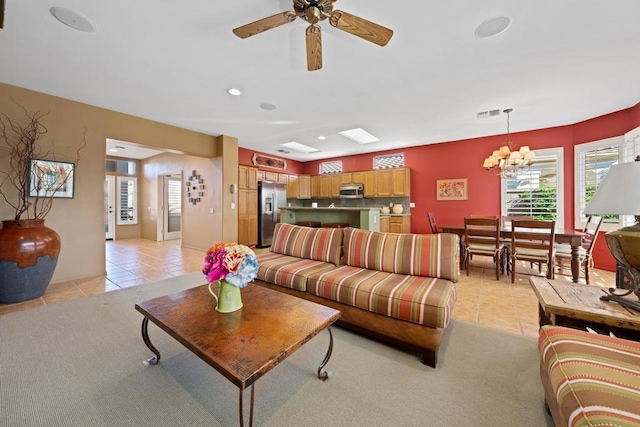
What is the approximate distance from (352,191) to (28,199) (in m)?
5.98

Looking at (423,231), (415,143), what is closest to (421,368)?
(423,231)

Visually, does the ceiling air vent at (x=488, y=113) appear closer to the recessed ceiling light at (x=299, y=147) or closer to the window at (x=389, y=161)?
the window at (x=389, y=161)

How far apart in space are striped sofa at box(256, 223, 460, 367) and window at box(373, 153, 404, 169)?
441 cm

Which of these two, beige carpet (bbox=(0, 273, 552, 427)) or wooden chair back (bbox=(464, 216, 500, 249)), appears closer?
beige carpet (bbox=(0, 273, 552, 427))

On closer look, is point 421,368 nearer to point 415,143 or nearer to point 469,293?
point 469,293

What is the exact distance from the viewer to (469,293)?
10.2ft

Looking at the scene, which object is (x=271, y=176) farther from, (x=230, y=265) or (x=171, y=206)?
(x=230, y=265)

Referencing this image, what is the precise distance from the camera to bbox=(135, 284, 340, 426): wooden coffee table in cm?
111

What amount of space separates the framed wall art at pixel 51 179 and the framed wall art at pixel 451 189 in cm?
682

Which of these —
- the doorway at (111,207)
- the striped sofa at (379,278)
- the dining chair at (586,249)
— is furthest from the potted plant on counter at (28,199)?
the dining chair at (586,249)

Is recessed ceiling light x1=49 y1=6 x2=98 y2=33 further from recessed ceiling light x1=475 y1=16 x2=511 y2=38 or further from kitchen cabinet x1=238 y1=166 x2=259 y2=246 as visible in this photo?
kitchen cabinet x1=238 y1=166 x2=259 y2=246

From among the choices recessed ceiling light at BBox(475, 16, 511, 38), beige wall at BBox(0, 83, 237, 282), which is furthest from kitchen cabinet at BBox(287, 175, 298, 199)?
recessed ceiling light at BBox(475, 16, 511, 38)

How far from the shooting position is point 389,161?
22.1ft

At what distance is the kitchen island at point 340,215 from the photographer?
4551 mm
